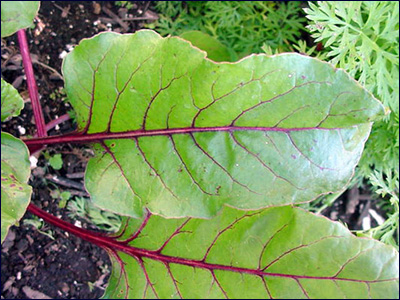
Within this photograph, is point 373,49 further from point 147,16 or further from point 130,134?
point 147,16

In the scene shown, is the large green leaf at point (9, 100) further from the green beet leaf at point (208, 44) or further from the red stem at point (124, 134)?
the green beet leaf at point (208, 44)

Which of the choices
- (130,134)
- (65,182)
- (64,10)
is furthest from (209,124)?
(64,10)

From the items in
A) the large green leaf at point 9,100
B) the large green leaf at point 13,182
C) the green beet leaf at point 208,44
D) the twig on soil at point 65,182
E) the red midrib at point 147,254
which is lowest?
the twig on soil at point 65,182

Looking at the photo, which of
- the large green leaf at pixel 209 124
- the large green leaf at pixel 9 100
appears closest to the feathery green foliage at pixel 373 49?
the large green leaf at pixel 209 124

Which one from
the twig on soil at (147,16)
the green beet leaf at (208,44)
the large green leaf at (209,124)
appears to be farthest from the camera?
the twig on soil at (147,16)

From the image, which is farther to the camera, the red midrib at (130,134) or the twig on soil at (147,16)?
the twig on soil at (147,16)
